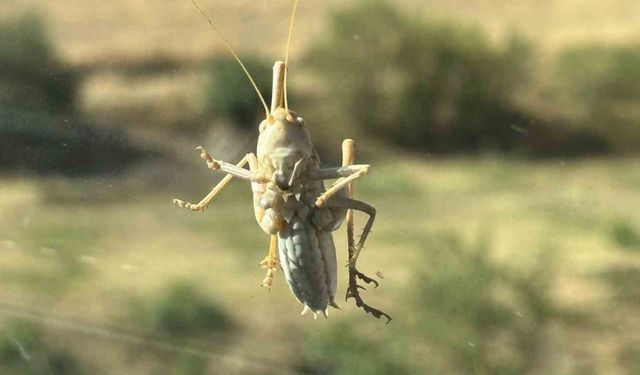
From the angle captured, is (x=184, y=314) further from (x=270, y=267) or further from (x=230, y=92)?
(x=270, y=267)

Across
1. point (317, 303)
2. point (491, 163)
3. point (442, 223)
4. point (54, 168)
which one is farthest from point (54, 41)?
point (317, 303)

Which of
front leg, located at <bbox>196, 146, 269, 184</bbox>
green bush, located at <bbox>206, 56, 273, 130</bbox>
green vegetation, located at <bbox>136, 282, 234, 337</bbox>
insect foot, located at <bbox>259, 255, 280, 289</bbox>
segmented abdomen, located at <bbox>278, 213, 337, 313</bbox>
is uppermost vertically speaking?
front leg, located at <bbox>196, 146, 269, 184</bbox>

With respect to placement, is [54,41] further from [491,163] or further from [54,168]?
[491,163]

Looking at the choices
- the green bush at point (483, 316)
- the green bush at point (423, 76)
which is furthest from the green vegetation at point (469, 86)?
the green bush at point (483, 316)

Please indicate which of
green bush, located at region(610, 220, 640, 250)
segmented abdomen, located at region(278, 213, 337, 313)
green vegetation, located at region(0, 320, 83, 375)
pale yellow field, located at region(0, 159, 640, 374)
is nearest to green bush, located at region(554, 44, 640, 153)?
pale yellow field, located at region(0, 159, 640, 374)

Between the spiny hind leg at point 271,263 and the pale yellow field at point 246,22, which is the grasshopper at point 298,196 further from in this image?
the pale yellow field at point 246,22

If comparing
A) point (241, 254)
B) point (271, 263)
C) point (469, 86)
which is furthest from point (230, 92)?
point (271, 263)

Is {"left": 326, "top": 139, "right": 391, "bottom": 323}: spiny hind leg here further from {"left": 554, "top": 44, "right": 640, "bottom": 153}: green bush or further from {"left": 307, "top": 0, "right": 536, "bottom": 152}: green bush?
{"left": 554, "top": 44, "right": 640, "bottom": 153}: green bush

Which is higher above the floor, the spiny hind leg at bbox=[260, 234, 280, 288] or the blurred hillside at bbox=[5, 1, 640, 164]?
the spiny hind leg at bbox=[260, 234, 280, 288]
